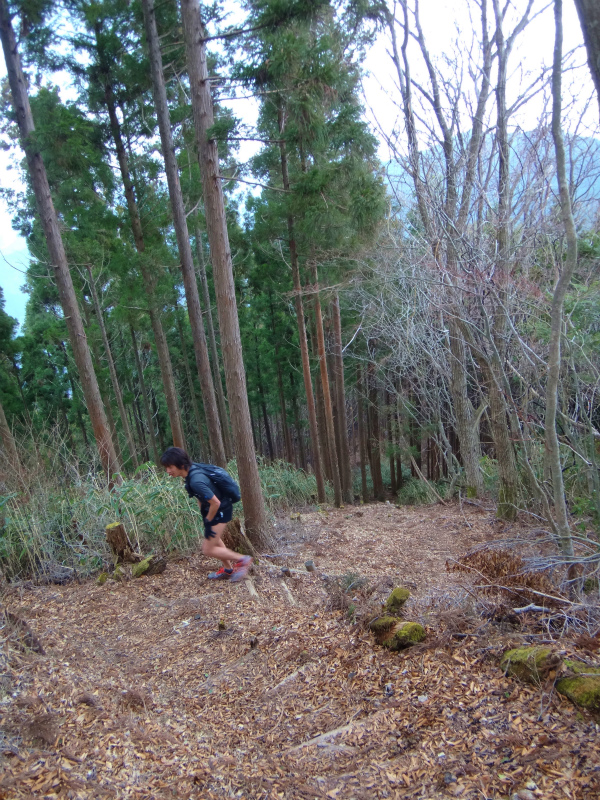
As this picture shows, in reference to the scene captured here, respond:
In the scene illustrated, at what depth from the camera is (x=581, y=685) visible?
7.77ft

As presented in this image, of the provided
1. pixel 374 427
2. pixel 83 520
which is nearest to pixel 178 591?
pixel 83 520

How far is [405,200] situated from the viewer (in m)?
6.86

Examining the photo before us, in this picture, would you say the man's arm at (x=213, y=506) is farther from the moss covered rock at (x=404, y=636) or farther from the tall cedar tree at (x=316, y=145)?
the tall cedar tree at (x=316, y=145)

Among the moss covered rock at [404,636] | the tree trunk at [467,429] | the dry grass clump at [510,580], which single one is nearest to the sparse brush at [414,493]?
the tree trunk at [467,429]

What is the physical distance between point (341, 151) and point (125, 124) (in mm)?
4848

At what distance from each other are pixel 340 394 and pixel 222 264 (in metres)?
8.02

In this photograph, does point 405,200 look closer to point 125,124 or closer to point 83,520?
point 83,520

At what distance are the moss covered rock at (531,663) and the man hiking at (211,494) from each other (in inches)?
104

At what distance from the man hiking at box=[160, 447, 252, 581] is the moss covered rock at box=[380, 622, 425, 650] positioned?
190 centimetres

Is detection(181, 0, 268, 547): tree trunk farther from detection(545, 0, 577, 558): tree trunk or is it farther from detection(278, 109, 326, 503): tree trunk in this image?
detection(278, 109, 326, 503): tree trunk

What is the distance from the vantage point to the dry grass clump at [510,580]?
10.3 feet

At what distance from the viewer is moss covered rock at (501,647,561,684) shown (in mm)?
2521

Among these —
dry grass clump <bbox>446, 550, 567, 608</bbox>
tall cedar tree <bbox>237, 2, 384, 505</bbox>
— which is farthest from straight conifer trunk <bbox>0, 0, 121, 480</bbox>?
dry grass clump <bbox>446, 550, 567, 608</bbox>

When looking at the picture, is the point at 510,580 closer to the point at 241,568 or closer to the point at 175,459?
the point at 241,568
